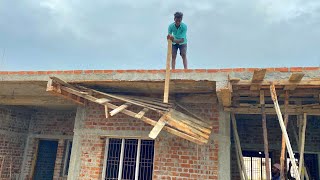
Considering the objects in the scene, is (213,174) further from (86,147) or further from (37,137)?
(37,137)

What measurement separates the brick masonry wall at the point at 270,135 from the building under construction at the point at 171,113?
30 mm

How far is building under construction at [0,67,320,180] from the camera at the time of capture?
506cm

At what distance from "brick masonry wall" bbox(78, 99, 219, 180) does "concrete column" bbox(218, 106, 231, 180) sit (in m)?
0.09

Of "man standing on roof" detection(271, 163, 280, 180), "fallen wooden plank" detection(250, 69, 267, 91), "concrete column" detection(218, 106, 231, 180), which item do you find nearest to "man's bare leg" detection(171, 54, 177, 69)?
"concrete column" detection(218, 106, 231, 180)

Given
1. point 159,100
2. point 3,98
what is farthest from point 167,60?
point 3,98

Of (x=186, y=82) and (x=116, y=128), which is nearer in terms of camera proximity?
(x=186, y=82)

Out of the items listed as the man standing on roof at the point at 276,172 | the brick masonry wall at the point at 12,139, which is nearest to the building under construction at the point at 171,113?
the man standing on roof at the point at 276,172

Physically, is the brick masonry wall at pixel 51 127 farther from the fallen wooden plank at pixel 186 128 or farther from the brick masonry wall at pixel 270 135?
the brick masonry wall at pixel 270 135

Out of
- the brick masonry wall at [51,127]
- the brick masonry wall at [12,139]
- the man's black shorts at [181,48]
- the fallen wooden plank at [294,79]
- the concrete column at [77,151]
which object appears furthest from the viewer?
the brick masonry wall at [51,127]

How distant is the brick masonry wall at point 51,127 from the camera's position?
9539 millimetres

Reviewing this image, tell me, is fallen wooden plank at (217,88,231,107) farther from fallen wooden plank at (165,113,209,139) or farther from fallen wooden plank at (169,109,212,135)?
fallen wooden plank at (165,113,209,139)

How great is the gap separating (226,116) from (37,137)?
22.1ft

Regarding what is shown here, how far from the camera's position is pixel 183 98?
254 inches

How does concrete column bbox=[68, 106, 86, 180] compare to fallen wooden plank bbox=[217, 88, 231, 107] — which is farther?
concrete column bbox=[68, 106, 86, 180]
